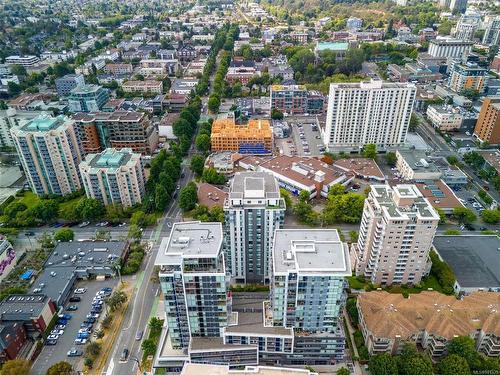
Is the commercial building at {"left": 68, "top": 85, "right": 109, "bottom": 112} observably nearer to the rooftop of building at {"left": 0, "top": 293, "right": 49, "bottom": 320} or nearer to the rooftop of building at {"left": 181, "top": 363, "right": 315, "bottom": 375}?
the rooftop of building at {"left": 0, "top": 293, "right": 49, "bottom": 320}

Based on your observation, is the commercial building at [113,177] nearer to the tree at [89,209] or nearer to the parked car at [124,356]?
the tree at [89,209]

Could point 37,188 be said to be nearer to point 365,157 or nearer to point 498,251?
point 365,157

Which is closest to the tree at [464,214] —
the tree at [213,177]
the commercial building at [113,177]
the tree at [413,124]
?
the tree at [413,124]

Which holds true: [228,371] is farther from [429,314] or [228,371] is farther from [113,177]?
[113,177]

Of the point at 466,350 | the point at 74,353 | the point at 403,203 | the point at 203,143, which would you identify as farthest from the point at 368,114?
the point at 74,353

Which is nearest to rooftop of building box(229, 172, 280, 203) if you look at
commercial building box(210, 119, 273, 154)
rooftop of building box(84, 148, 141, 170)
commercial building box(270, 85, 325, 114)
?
rooftop of building box(84, 148, 141, 170)
